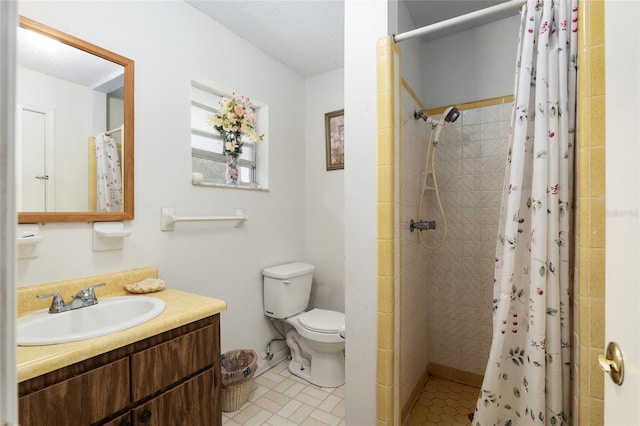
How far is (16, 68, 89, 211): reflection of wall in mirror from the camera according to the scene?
1.24 metres

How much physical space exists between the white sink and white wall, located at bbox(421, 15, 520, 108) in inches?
89.3

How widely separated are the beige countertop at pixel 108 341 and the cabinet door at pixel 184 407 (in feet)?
0.83

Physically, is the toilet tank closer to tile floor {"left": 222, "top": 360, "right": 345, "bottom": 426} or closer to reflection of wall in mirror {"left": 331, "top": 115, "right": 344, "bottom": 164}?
tile floor {"left": 222, "top": 360, "right": 345, "bottom": 426}

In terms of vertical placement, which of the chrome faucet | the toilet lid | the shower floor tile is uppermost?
the chrome faucet

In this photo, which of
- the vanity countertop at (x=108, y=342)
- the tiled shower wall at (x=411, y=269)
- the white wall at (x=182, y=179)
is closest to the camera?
the vanity countertop at (x=108, y=342)

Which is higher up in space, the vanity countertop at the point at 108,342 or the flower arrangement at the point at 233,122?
the flower arrangement at the point at 233,122

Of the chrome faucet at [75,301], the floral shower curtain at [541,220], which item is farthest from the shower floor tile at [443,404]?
the chrome faucet at [75,301]

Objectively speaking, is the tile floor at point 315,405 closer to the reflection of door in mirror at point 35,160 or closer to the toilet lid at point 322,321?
the toilet lid at point 322,321

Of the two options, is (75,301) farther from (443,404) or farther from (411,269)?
(443,404)

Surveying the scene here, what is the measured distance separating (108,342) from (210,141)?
153 cm

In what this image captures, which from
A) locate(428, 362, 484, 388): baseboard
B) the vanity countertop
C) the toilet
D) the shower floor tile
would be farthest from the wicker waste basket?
locate(428, 362, 484, 388): baseboard

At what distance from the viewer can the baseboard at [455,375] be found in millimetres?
2104
